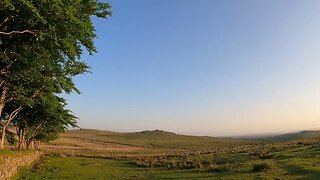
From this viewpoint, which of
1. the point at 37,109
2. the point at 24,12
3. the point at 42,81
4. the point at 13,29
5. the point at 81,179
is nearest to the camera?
the point at 24,12

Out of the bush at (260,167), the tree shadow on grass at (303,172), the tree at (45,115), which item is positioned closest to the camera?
the tree shadow on grass at (303,172)

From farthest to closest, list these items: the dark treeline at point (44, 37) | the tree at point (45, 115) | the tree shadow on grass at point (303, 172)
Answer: the tree at point (45, 115) < the tree shadow on grass at point (303, 172) < the dark treeline at point (44, 37)

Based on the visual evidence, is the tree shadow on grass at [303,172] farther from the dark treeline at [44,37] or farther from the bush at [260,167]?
the dark treeline at [44,37]

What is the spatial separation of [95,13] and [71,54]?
4128 millimetres

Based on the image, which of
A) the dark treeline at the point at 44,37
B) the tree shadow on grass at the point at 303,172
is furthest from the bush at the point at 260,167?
the dark treeline at the point at 44,37

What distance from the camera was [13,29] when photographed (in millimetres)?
20109

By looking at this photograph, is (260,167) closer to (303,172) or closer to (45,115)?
(303,172)

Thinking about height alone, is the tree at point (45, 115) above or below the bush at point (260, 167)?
above

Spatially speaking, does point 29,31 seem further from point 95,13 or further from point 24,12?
point 95,13

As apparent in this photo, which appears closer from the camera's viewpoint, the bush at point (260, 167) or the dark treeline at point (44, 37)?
the dark treeline at point (44, 37)

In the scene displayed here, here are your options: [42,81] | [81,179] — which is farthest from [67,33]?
[81,179]

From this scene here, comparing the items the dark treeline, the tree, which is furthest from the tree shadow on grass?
the tree

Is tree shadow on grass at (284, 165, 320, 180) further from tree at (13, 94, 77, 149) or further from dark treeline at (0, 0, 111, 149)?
tree at (13, 94, 77, 149)

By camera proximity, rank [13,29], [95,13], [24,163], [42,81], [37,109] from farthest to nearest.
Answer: [37,109], [24,163], [42,81], [95,13], [13,29]
